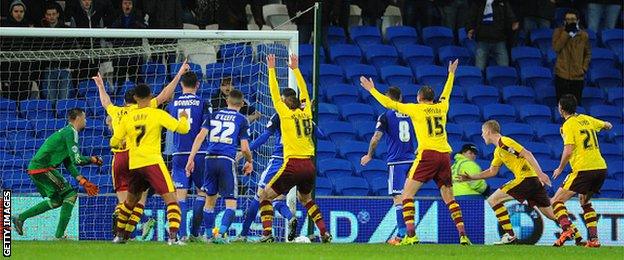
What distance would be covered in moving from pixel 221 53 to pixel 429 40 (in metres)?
5.24

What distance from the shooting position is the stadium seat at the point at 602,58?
92.1 feet

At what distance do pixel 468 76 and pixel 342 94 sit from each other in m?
2.55

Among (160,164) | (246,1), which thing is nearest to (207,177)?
(160,164)

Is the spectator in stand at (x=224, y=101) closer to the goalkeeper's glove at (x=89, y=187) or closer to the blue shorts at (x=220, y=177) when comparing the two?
the blue shorts at (x=220, y=177)

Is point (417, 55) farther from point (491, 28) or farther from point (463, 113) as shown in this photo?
point (463, 113)

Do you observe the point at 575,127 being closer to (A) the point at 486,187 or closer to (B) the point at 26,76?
(A) the point at 486,187

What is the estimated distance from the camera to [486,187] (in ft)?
73.6

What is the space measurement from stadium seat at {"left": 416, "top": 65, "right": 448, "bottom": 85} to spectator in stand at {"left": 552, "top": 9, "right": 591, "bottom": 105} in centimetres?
192

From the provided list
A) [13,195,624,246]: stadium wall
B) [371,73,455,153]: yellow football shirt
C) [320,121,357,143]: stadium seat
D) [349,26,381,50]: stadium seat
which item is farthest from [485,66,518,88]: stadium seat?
[371,73,455,153]: yellow football shirt

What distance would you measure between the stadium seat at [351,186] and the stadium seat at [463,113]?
115 inches

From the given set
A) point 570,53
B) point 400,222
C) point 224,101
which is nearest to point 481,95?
point 570,53

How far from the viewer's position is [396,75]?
26.3m

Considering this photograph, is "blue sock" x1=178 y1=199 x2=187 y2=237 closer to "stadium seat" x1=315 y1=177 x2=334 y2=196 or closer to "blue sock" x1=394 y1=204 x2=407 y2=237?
"blue sock" x1=394 y1=204 x2=407 y2=237

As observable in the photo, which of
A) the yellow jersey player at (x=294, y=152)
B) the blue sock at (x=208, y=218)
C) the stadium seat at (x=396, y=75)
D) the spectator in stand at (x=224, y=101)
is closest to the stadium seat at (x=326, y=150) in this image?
the spectator in stand at (x=224, y=101)
